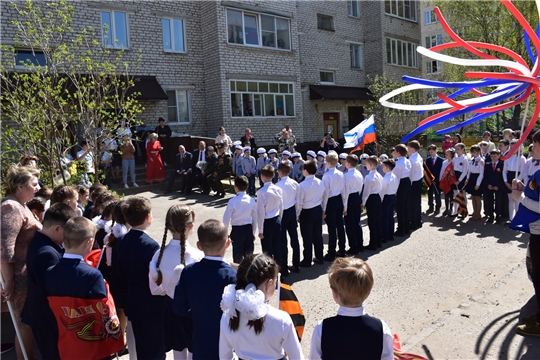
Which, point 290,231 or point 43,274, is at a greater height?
point 43,274

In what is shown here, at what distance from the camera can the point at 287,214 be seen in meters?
7.09

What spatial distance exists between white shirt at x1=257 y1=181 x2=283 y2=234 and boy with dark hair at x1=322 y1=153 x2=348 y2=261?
140 centimetres

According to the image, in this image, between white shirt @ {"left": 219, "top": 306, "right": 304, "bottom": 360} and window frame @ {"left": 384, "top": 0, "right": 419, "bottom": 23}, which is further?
window frame @ {"left": 384, "top": 0, "right": 419, "bottom": 23}

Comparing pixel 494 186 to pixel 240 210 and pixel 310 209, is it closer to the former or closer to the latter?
pixel 310 209

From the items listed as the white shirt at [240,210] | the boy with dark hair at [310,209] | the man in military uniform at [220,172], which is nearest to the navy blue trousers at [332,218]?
the boy with dark hair at [310,209]

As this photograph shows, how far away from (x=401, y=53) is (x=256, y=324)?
1185 inches

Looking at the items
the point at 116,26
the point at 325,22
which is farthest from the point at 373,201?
the point at 325,22

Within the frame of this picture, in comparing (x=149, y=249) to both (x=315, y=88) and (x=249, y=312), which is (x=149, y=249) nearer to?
(x=249, y=312)

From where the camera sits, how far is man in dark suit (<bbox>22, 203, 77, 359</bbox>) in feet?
11.0

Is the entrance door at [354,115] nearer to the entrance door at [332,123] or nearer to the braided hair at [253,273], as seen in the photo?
the entrance door at [332,123]

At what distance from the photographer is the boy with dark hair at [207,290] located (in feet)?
9.38

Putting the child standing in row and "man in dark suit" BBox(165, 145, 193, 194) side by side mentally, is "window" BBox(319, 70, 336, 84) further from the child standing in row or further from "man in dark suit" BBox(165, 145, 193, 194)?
the child standing in row

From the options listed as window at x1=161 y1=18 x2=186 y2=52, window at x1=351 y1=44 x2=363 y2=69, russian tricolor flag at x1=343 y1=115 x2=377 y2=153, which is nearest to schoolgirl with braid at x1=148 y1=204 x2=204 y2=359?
russian tricolor flag at x1=343 y1=115 x2=377 y2=153

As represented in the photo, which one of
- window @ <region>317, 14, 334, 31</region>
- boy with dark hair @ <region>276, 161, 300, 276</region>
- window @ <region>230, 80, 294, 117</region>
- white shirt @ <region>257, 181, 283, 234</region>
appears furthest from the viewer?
window @ <region>317, 14, 334, 31</region>
